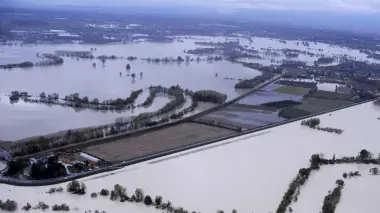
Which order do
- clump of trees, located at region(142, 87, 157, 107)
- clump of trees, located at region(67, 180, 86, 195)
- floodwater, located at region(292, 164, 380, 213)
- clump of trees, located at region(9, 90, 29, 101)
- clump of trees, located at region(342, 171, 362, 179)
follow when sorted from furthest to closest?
1. clump of trees, located at region(142, 87, 157, 107)
2. clump of trees, located at region(9, 90, 29, 101)
3. clump of trees, located at region(342, 171, 362, 179)
4. floodwater, located at region(292, 164, 380, 213)
5. clump of trees, located at region(67, 180, 86, 195)

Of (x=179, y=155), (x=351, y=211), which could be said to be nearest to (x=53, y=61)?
(x=179, y=155)

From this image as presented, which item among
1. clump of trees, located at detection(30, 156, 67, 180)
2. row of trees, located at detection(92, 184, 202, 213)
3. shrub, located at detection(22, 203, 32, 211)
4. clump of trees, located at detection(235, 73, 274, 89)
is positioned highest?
clump of trees, located at detection(235, 73, 274, 89)

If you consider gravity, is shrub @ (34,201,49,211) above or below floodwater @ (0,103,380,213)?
below

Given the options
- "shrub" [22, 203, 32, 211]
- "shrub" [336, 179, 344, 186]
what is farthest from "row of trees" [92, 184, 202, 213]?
"shrub" [336, 179, 344, 186]

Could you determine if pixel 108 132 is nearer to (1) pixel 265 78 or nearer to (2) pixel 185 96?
(2) pixel 185 96

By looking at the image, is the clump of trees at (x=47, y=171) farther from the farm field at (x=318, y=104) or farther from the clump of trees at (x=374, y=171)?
the farm field at (x=318, y=104)

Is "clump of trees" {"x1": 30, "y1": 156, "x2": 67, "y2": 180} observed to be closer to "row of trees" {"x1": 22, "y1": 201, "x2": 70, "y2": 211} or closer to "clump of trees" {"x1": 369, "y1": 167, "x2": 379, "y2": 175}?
"row of trees" {"x1": 22, "y1": 201, "x2": 70, "y2": 211}

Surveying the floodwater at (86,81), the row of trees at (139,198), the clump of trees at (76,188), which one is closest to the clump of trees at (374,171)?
the row of trees at (139,198)
